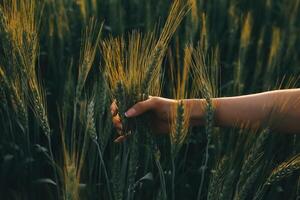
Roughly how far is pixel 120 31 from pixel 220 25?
1.63ft

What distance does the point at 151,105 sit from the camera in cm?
131

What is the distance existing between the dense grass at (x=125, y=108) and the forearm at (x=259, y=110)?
0.14 ft

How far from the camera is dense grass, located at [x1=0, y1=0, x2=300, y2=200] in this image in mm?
1270

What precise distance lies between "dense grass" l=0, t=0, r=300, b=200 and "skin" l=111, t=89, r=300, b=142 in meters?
0.04

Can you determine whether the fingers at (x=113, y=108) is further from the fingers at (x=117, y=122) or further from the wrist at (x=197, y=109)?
the wrist at (x=197, y=109)

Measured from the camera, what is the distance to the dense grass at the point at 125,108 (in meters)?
1.27

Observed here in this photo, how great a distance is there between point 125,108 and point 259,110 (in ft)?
1.04

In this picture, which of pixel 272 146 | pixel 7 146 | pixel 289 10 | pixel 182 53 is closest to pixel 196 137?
pixel 272 146

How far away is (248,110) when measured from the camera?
1396 millimetres

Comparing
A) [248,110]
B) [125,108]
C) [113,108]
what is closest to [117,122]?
[113,108]

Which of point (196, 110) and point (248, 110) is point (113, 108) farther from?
point (248, 110)

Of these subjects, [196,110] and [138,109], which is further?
[196,110]

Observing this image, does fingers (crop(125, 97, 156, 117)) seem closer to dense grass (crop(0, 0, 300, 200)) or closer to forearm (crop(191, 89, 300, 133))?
dense grass (crop(0, 0, 300, 200))

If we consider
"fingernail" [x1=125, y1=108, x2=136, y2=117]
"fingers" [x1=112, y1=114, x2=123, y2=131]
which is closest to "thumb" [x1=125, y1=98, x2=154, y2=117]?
"fingernail" [x1=125, y1=108, x2=136, y2=117]
